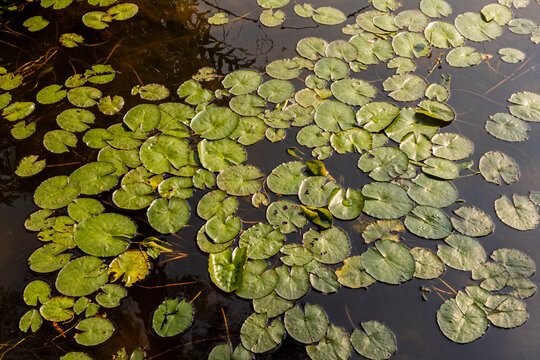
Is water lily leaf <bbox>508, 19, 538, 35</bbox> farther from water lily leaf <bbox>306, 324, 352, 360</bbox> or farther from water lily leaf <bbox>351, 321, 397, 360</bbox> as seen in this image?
water lily leaf <bbox>306, 324, 352, 360</bbox>

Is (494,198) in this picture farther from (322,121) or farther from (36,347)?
(36,347)

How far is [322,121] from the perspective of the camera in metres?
3.21

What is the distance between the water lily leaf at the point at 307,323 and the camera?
229 cm

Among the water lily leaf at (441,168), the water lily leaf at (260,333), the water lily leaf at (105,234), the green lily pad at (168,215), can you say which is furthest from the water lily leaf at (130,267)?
the water lily leaf at (441,168)

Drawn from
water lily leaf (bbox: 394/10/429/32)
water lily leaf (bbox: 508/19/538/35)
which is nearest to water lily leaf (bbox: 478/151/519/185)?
water lily leaf (bbox: 394/10/429/32)

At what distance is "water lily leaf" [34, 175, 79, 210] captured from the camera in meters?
2.82

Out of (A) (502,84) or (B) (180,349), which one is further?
(A) (502,84)

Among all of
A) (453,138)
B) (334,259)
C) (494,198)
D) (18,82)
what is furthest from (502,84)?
(18,82)

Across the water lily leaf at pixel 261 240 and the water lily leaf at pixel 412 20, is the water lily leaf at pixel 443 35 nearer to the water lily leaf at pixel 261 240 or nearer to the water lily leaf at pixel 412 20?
the water lily leaf at pixel 412 20

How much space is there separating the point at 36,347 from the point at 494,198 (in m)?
3.08

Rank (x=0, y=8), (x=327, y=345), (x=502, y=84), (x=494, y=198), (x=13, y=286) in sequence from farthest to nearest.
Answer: (x=0, y=8) → (x=502, y=84) → (x=494, y=198) → (x=13, y=286) → (x=327, y=345)

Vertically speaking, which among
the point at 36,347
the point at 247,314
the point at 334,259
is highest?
the point at 334,259

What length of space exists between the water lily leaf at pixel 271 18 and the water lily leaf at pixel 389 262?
8.35ft

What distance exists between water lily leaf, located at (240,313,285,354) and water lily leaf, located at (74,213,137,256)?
953 millimetres
